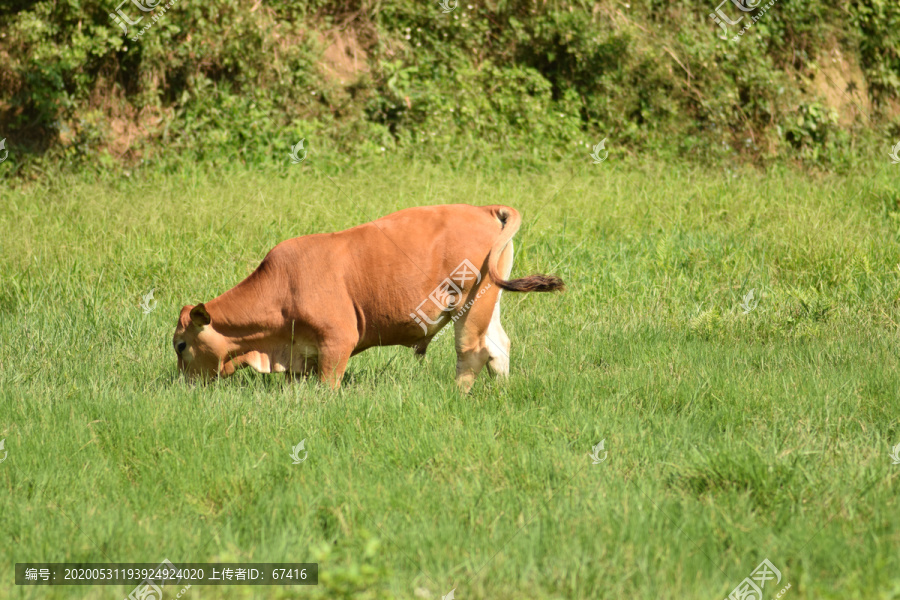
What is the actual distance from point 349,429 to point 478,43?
8617 millimetres

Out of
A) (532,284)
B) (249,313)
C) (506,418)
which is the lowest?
(506,418)

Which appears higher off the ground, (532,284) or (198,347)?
(532,284)

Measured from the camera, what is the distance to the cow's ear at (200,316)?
205 inches

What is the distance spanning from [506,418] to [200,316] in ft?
6.57

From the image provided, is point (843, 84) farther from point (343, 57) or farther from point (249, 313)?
point (249, 313)

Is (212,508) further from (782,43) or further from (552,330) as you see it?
(782,43)

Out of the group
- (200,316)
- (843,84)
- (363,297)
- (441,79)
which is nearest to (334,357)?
(363,297)

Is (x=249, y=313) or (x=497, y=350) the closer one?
(x=249, y=313)

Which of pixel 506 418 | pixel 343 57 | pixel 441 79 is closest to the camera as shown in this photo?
pixel 506 418

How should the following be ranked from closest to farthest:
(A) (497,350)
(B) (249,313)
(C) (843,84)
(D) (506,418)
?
1. (D) (506,418)
2. (B) (249,313)
3. (A) (497,350)
4. (C) (843,84)

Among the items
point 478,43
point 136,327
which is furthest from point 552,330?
point 478,43

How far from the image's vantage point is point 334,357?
17.3ft

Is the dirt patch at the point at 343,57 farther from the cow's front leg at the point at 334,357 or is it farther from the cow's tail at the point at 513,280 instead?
the cow's front leg at the point at 334,357

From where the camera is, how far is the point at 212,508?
399cm
